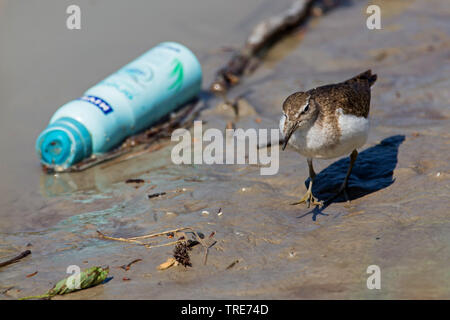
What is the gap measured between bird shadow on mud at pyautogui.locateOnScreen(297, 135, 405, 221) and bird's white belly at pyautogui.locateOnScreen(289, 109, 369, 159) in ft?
1.64

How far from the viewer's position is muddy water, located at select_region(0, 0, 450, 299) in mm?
4023

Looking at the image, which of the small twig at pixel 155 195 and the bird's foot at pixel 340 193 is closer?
the bird's foot at pixel 340 193

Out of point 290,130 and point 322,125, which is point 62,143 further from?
point 322,125

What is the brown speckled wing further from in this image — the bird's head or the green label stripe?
the green label stripe

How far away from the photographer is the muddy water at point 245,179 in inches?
158

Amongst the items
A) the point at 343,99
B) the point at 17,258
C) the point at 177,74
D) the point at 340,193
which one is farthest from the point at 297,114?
the point at 177,74

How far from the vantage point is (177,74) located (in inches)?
296

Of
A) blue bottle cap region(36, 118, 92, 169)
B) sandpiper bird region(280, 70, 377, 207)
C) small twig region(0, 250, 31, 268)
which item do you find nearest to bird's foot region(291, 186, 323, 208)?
sandpiper bird region(280, 70, 377, 207)

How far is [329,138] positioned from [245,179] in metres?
1.19

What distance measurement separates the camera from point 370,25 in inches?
369

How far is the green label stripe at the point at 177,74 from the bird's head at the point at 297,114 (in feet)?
9.17

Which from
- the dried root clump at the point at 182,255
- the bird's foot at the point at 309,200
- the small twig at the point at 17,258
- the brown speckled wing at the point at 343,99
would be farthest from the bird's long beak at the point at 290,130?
the small twig at the point at 17,258

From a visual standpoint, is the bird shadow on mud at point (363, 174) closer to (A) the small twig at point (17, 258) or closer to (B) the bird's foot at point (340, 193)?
(B) the bird's foot at point (340, 193)
